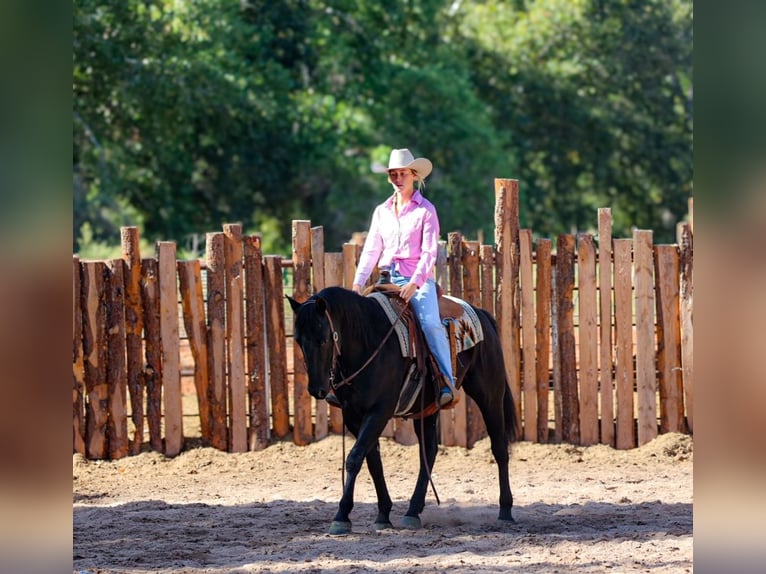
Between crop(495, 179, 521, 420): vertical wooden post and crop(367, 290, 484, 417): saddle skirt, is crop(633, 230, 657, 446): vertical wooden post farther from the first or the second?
crop(367, 290, 484, 417): saddle skirt

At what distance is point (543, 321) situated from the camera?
32.5 feet

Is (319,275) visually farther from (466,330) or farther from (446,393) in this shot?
(446,393)

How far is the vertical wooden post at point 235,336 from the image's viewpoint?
9617 mm

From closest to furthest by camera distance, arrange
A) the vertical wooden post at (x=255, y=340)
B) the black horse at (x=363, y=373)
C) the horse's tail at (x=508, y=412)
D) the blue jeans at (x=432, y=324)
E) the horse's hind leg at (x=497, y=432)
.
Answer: the black horse at (x=363, y=373) < the blue jeans at (x=432, y=324) < the horse's hind leg at (x=497, y=432) < the horse's tail at (x=508, y=412) < the vertical wooden post at (x=255, y=340)

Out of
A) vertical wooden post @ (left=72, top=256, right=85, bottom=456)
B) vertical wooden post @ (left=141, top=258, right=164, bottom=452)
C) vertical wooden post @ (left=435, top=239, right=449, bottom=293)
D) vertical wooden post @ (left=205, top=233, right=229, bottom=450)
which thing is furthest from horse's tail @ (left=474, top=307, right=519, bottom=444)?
vertical wooden post @ (left=72, top=256, right=85, bottom=456)

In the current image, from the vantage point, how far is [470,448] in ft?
32.5

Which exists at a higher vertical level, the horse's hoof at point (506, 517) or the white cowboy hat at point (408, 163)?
the white cowboy hat at point (408, 163)

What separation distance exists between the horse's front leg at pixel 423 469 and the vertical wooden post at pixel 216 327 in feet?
8.10

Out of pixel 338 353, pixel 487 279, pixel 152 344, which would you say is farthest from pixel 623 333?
pixel 152 344

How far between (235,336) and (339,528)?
10.1 feet

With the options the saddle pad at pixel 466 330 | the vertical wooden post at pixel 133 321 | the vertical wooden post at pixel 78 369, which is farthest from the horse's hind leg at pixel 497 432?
the vertical wooden post at pixel 78 369

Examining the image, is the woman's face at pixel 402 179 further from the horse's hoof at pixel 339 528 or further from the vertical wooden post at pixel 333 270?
the vertical wooden post at pixel 333 270

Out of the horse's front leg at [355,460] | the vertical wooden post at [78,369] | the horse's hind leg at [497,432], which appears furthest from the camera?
the vertical wooden post at [78,369]
